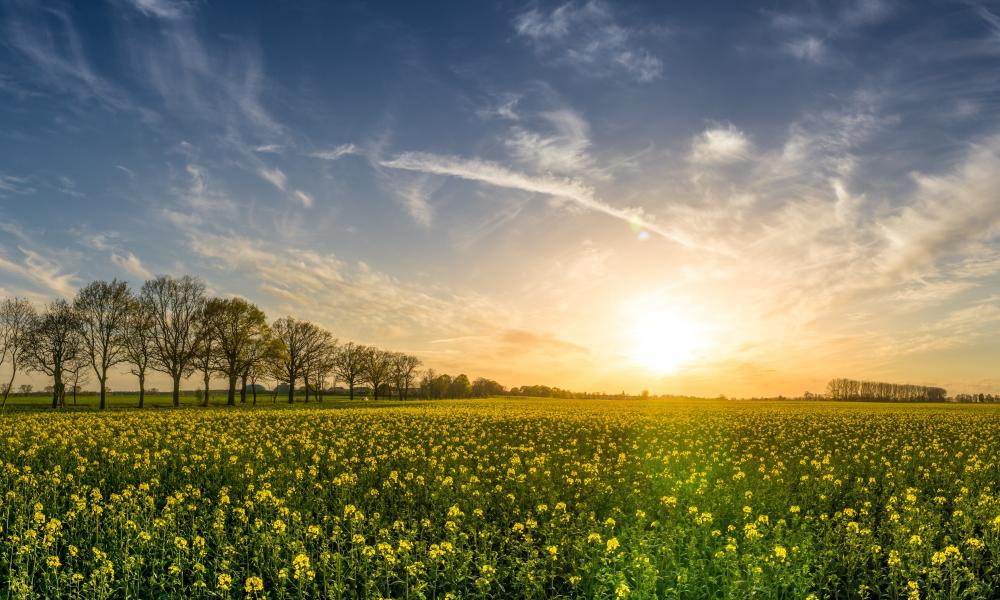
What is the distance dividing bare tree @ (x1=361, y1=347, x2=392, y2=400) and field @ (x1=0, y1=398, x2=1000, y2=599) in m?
79.4

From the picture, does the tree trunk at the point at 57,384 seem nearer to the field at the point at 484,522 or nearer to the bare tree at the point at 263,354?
the bare tree at the point at 263,354

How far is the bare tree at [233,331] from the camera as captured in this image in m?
62.2

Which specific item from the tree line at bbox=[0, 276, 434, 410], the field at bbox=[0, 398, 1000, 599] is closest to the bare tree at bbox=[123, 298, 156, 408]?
the tree line at bbox=[0, 276, 434, 410]

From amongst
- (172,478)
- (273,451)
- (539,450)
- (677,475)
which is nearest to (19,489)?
(172,478)

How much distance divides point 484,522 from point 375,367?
9611cm

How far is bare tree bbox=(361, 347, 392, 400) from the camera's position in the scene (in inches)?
4013

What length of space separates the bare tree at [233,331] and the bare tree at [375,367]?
118 feet

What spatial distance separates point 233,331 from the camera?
208ft

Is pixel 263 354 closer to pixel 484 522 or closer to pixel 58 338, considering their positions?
pixel 58 338

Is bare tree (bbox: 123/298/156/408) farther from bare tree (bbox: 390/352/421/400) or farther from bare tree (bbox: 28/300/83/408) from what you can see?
bare tree (bbox: 390/352/421/400)

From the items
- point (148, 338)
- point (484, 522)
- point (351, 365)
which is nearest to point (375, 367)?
point (351, 365)

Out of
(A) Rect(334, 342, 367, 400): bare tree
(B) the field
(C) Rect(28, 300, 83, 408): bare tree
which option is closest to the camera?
(B) the field

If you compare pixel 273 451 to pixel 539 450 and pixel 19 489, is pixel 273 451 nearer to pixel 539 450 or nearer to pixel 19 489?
pixel 19 489

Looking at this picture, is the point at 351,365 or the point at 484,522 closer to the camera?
the point at 484,522
